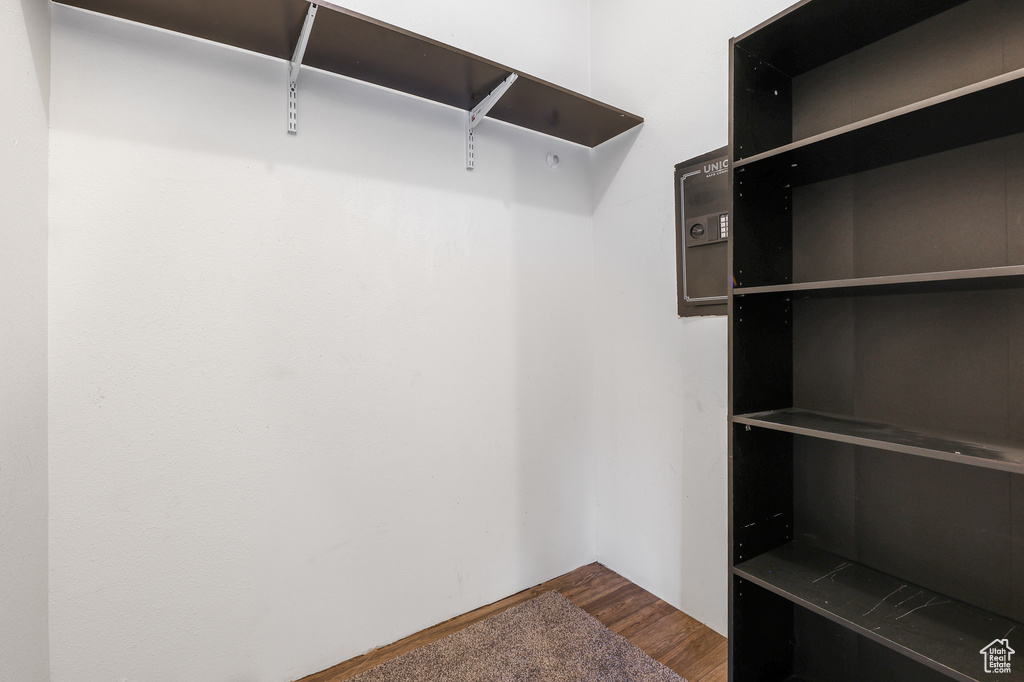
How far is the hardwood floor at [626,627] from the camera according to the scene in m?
1.60

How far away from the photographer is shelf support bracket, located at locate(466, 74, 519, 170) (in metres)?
1.64

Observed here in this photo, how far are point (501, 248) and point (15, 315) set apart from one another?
1.47 metres

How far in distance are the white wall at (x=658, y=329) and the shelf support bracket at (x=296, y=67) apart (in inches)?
52.0

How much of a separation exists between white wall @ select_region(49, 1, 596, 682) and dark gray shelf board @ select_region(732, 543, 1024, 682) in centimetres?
103

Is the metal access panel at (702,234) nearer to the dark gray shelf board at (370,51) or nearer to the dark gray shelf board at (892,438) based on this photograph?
the dark gray shelf board at (370,51)

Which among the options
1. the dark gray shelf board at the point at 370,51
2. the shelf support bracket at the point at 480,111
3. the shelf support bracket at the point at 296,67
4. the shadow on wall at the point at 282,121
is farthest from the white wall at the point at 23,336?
the shelf support bracket at the point at 480,111

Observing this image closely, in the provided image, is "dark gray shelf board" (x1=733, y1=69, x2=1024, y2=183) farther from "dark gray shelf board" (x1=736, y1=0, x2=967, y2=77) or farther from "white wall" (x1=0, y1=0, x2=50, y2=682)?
"white wall" (x1=0, y1=0, x2=50, y2=682)

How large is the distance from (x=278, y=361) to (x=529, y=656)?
4.30 feet

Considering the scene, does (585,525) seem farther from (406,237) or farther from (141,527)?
(141,527)

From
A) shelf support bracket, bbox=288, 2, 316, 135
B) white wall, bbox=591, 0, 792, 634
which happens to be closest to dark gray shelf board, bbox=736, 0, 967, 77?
white wall, bbox=591, 0, 792, 634

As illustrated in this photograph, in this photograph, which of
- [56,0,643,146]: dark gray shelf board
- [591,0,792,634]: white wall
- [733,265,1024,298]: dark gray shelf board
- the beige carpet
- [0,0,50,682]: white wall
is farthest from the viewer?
[591,0,792,634]: white wall

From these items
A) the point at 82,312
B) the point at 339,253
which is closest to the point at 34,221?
the point at 82,312

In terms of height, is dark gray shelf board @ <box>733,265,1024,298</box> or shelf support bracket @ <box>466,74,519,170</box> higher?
shelf support bracket @ <box>466,74,519,170</box>

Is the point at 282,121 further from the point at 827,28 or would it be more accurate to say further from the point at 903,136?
the point at 903,136
